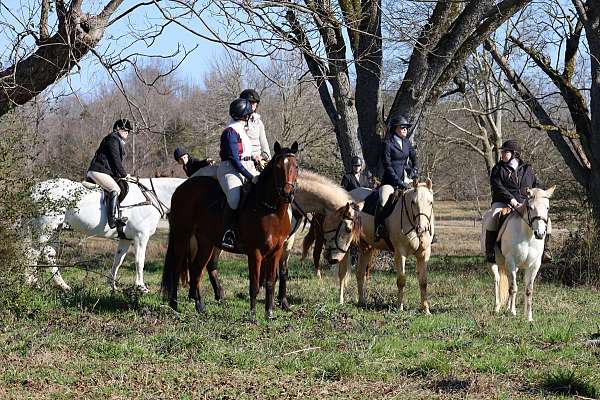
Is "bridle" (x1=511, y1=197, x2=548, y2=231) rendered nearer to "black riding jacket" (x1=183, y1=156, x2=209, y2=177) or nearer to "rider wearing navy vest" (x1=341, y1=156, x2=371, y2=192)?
"black riding jacket" (x1=183, y1=156, x2=209, y2=177)

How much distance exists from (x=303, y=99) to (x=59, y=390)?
94.8ft

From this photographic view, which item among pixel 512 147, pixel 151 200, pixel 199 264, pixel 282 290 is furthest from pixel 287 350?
pixel 151 200

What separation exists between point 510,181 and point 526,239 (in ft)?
4.10

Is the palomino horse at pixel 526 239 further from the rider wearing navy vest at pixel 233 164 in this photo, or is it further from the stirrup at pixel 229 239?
the stirrup at pixel 229 239

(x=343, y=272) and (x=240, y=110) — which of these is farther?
(x=343, y=272)

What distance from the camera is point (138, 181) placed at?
15.0 metres

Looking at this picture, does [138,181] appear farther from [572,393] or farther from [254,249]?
[572,393]

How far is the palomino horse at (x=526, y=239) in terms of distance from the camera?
37.4 ft

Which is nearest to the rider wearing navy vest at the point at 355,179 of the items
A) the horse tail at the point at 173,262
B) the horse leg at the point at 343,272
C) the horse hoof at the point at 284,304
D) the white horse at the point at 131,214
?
the white horse at the point at 131,214

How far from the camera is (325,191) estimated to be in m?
12.2

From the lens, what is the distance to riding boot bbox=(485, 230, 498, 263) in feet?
41.5

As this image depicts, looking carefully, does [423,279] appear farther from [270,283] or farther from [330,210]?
[270,283]

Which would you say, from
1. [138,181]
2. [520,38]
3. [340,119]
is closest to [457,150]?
[520,38]

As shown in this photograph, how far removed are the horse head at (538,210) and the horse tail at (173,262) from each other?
482 cm
